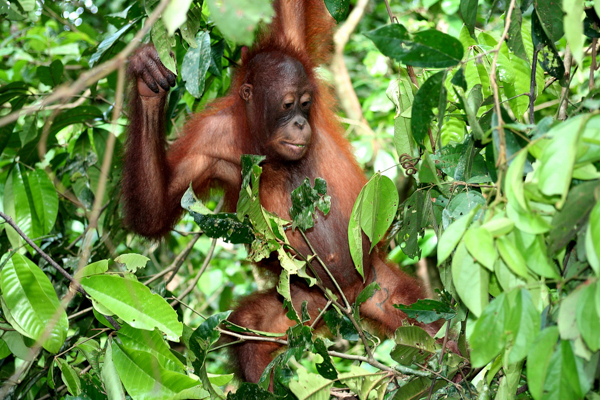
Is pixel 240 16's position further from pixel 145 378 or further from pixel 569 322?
pixel 145 378

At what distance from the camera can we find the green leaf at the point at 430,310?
198 cm

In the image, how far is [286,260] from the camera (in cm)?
223

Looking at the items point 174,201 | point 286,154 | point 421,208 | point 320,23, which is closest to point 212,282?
point 174,201

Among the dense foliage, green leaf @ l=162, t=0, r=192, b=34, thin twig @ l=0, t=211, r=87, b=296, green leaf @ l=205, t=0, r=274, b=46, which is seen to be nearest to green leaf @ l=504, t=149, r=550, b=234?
the dense foliage

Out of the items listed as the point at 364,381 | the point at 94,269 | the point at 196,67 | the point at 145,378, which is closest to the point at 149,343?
the point at 145,378

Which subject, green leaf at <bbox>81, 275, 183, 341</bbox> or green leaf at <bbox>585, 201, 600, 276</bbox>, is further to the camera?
green leaf at <bbox>81, 275, 183, 341</bbox>

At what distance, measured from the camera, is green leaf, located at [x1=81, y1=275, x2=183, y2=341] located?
182 centimetres

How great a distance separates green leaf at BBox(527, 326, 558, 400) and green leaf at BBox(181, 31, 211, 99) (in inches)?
54.0

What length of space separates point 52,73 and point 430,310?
8.01 feet

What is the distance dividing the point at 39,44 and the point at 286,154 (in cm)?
294

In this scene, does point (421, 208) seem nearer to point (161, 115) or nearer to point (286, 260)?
point (286, 260)

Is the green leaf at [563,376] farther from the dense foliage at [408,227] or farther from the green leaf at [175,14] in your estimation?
the green leaf at [175,14]

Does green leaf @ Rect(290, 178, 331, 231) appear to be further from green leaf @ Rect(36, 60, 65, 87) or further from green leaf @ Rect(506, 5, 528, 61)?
green leaf @ Rect(36, 60, 65, 87)

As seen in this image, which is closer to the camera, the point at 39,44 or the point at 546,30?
the point at 546,30
